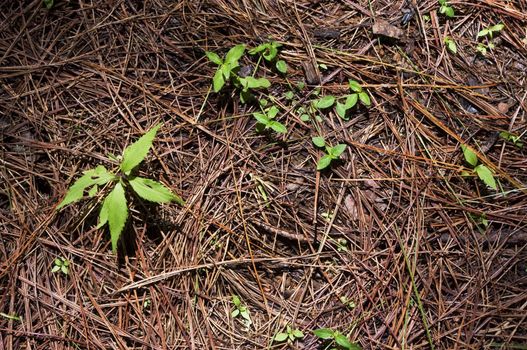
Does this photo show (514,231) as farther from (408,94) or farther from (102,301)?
(102,301)

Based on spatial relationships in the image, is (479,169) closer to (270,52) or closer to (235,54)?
(270,52)

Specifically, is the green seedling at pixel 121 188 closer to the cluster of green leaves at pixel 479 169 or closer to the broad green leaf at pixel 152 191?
the broad green leaf at pixel 152 191

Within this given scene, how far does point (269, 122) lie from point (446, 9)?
47.4 inches

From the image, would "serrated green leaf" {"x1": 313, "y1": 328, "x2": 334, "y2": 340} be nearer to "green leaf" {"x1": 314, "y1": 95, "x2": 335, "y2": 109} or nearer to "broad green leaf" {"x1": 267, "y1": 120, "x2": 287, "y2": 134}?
"broad green leaf" {"x1": 267, "y1": 120, "x2": 287, "y2": 134}

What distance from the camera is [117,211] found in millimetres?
2180

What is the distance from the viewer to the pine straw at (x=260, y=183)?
2.29 meters

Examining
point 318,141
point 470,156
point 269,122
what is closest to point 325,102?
point 318,141

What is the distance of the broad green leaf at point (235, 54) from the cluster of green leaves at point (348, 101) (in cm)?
46

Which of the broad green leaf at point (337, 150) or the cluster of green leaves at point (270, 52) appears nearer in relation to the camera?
the broad green leaf at point (337, 150)

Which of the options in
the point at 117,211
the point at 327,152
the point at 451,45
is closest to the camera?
the point at 117,211

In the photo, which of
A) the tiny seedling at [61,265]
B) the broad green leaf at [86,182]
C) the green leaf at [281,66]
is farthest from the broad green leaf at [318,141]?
the tiny seedling at [61,265]

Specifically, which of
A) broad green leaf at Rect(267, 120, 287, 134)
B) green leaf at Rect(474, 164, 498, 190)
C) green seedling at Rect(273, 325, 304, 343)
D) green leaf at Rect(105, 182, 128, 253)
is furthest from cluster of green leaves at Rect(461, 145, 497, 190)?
green leaf at Rect(105, 182, 128, 253)

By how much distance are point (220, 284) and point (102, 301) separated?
0.58 metres

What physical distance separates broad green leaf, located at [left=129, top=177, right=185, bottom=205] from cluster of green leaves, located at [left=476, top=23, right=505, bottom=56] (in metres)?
1.84
